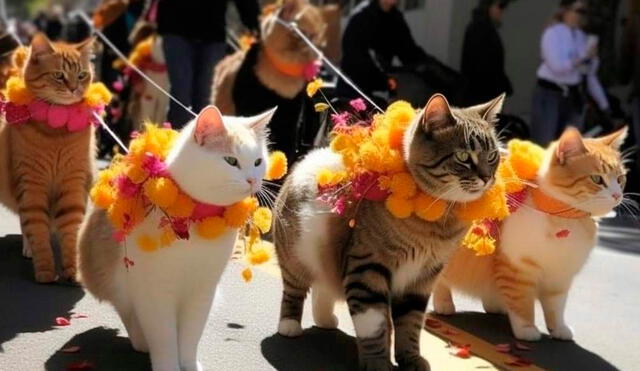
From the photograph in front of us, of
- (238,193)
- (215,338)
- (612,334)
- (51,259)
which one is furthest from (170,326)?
(612,334)

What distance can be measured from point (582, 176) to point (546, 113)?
220 inches

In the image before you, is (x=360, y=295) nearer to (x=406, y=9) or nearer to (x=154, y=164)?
(x=154, y=164)

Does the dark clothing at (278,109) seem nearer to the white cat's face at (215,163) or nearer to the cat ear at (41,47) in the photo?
the cat ear at (41,47)

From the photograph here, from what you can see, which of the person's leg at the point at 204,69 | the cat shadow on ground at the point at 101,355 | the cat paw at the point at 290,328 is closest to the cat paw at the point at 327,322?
the cat paw at the point at 290,328

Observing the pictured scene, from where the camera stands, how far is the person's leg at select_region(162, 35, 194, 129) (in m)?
7.18

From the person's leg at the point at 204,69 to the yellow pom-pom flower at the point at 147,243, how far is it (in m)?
4.34

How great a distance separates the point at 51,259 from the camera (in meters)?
4.74

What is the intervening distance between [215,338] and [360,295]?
2.81 feet

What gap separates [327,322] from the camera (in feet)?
14.0

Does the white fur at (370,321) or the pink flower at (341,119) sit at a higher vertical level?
the pink flower at (341,119)

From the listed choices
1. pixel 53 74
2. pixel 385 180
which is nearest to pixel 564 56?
pixel 53 74

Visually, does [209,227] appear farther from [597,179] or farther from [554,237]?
[597,179]

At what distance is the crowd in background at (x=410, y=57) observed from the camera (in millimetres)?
7250

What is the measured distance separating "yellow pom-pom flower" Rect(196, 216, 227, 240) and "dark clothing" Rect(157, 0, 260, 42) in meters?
4.31
